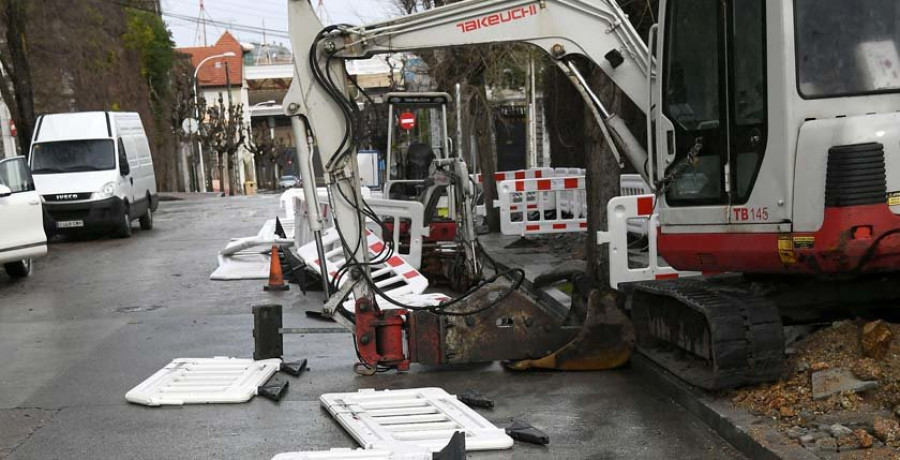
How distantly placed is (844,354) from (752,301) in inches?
27.7

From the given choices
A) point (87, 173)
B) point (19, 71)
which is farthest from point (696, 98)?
point (19, 71)

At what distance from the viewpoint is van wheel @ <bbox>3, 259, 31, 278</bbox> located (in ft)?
53.8

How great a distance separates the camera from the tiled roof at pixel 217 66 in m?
93.5

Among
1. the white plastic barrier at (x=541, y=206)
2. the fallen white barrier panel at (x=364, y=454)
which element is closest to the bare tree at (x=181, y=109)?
the white plastic barrier at (x=541, y=206)

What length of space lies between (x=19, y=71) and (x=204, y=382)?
2256 centimetres

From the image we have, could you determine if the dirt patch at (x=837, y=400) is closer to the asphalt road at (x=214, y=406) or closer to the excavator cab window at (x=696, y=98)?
A: the asphalt road at (x=214, y=406)

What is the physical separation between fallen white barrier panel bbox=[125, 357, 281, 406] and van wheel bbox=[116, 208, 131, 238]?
Answer: 46.7 ft

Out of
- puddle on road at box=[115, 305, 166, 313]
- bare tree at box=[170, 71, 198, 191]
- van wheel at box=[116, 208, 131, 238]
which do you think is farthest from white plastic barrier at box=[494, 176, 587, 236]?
bare tree at box=[170, 71, 198, 191]

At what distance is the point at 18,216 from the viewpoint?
48.8 feet

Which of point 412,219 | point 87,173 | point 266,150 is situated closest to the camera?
point 412,219

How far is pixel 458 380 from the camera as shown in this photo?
28.4ft

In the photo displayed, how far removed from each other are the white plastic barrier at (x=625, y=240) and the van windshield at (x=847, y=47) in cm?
355

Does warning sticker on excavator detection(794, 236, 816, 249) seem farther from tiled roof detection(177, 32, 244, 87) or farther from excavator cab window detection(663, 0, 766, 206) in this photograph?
tiled roof detection(177, 32, 244, 87)

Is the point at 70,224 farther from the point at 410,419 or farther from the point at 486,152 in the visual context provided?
the point at 410,419
